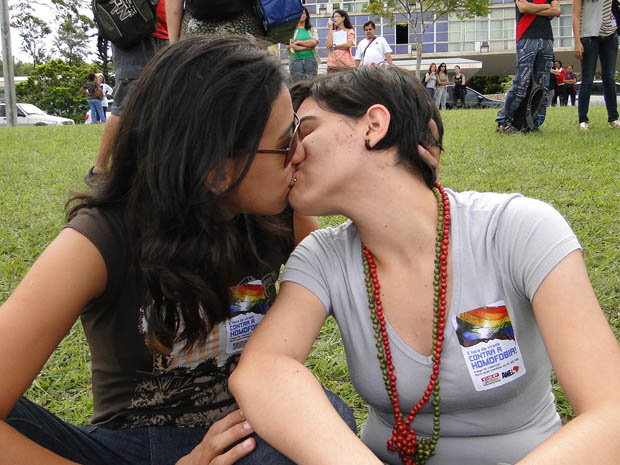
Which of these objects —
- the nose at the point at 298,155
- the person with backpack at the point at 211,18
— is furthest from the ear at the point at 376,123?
the person with backpack at the point at 211,18

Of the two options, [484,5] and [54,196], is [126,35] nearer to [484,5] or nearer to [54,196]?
[54,196]

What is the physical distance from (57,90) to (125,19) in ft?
87.5

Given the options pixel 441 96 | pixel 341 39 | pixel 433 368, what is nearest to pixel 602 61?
pixel 341 39

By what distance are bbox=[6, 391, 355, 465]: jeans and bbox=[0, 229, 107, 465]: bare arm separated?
0.10 m

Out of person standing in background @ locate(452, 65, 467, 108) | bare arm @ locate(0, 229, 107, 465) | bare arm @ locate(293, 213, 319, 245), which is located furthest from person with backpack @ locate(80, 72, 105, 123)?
bare arm @ locate(0, 229, 107, 465)

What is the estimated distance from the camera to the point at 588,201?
4641 mm

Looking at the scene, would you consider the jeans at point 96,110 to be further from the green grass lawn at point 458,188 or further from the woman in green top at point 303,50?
the woman in green top at point 303,50

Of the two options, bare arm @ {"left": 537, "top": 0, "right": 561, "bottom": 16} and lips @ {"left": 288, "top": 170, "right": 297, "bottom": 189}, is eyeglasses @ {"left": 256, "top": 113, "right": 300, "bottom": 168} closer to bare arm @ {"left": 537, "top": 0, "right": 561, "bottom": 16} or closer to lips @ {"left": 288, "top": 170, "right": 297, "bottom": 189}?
lips @ {"left": 288, "top": 170, "right": 297, "bottom": 189}

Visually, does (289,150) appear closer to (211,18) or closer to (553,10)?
(211,18)

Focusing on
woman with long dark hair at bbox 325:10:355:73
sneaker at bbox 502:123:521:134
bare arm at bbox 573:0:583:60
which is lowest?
sneaker at bbox 502:123:521:134

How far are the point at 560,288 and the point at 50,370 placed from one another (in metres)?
2.46

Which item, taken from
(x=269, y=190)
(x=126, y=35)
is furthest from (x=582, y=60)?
(x=269, y=190)

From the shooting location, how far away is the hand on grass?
5.31ft

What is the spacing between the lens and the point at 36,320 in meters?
1.46
